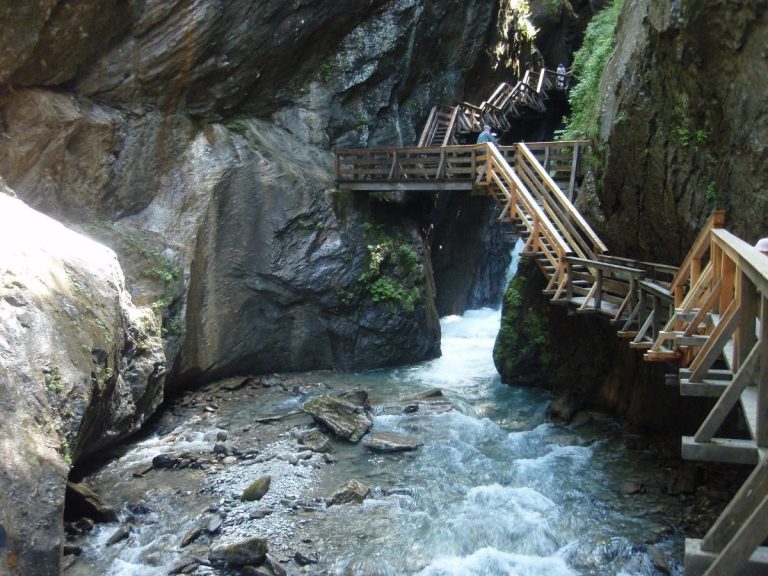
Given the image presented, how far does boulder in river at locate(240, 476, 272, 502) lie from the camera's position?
962 cm

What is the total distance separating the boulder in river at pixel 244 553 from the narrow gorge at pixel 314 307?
4 cm

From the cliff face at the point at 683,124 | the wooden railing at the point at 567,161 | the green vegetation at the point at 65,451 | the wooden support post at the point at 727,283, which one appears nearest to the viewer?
the wooden support post at the point at 727,283

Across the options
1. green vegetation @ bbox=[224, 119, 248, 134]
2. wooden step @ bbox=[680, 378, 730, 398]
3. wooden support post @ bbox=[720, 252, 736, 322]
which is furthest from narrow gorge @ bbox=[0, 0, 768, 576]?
wooden step @ bbox=[680, 378, 730, 398]

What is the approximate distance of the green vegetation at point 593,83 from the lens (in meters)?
13.8

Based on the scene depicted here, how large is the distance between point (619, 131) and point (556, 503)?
21.6 ft

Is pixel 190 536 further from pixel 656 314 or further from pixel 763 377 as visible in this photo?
pixel 763 377

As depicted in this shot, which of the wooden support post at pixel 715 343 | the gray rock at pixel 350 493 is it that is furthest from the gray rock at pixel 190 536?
the wooden support post at pixel 715 343

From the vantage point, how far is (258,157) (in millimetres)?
16391

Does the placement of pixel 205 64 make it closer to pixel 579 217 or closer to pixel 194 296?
pixel 194 296

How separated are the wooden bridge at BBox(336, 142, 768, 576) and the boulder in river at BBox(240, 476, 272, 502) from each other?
597cm

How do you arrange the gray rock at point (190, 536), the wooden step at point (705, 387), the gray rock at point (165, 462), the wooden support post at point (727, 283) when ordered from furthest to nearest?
1. the gray rock at point (165, 462)
2. the gray rock at point (190, 536)
3. the wooden support post at point (727, 283)
4. the wooden step at point (705, 387)

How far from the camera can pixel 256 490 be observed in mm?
9695

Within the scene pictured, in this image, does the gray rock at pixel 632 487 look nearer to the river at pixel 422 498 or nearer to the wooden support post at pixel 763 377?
the river at pixel 422 498

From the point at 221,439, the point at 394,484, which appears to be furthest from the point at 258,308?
the point at 394,484
